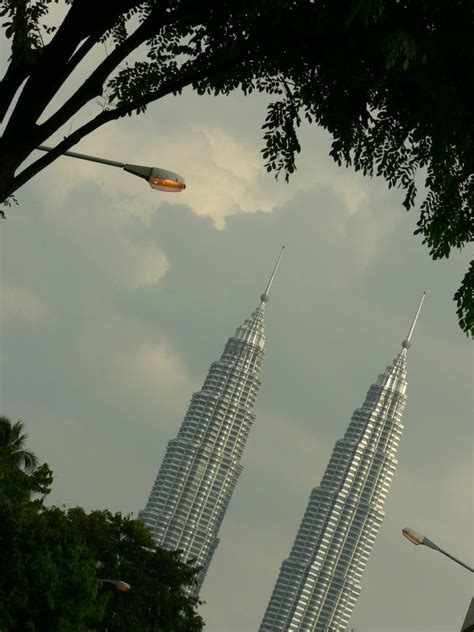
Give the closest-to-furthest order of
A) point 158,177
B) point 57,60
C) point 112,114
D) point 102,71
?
point 57,60
point 102,71
point 112,114
point 158,177

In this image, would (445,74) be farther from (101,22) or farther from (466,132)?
(101,22)

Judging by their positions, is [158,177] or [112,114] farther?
[158,177]

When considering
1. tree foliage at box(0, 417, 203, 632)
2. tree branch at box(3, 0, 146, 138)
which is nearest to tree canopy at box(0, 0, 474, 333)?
tree branch at box(3, 0, 146, 138)

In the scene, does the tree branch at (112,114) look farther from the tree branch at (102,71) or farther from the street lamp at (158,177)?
the street lamp at (158,177)

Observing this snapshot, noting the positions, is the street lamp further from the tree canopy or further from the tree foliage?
the tree foliage

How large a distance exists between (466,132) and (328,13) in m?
1.48

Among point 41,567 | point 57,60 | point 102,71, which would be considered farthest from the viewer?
point 41,567

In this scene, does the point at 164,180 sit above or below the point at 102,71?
above

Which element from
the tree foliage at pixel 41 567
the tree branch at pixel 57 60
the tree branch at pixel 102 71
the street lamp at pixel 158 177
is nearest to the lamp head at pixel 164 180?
the street lamp at pixel 158 177

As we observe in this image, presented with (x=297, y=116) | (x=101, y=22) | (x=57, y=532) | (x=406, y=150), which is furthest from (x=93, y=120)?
(x=57, y=532)

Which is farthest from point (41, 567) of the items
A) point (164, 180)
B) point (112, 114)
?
point (112, 114)

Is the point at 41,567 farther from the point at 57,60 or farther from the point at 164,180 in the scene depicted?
the point at 57,60

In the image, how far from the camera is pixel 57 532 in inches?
1881

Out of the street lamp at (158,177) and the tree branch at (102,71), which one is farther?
the street lamp at (158,177)
